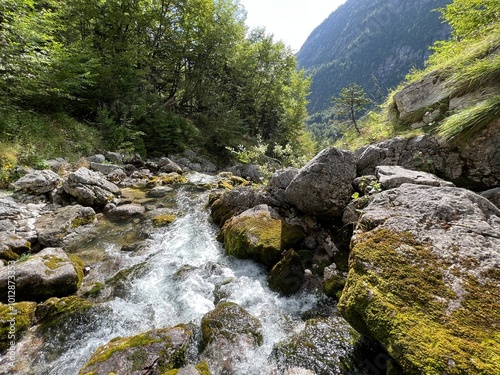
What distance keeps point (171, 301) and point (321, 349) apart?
2.96m

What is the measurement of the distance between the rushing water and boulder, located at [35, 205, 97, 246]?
97 cm

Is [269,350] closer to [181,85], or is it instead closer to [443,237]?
[443,237]

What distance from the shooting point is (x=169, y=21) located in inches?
861

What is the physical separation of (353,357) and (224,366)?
1.79 meters

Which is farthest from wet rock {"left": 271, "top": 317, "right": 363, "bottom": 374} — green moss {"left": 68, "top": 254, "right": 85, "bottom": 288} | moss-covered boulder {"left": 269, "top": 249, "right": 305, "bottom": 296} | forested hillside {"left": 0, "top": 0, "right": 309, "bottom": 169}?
forested hillside {"left": 0, "top": 0, "right": 309, "bottom": 169}

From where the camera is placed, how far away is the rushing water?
366 centimetres

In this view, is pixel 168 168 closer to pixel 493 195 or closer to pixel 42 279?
pixel 42 279

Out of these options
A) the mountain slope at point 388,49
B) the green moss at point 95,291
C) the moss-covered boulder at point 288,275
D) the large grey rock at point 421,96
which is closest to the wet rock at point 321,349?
the moss-covered boulder at point 288,275

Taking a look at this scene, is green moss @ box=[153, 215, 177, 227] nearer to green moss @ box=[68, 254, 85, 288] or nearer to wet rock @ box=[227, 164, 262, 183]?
green moss @ box=[68, 254, 85, 288]

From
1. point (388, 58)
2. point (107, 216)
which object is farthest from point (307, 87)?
point (388, 58)

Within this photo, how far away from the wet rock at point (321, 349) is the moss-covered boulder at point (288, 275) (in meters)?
0.95

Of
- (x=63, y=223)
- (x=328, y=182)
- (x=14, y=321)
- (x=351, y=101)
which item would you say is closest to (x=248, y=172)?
(x=351, y=101)

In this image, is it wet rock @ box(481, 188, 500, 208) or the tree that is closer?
wet rock @ box(481, 188, 500, 208)

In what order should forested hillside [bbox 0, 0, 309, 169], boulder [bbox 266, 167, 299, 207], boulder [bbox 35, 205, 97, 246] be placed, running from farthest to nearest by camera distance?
forested hillside [bbox 0, 0, 309, 169] < boulder [bbox 266, 167, 299, 207] < boulder [bbox 35, 205, 97, 246]
